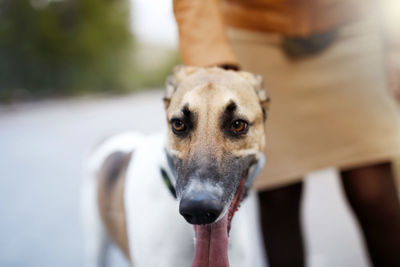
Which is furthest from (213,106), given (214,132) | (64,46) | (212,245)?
(64,46)

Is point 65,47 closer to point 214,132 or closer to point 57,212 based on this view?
point 57,212

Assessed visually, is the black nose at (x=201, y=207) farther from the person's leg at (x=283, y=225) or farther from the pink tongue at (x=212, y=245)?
the person's leg at (x=283, y=225)

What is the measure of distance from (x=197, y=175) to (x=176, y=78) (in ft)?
2.15

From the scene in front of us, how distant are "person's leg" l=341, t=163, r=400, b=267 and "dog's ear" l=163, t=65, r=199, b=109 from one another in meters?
1.27

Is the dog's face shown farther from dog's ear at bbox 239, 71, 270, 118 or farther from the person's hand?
the person's hand

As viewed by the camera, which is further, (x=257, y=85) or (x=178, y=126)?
(x=257, y=85)

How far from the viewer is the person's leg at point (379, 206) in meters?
2.36

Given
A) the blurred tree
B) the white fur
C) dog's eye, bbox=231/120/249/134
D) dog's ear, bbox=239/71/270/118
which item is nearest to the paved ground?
the white fur

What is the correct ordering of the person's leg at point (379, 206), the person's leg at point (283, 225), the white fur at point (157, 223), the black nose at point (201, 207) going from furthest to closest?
the person's leg at point (283, 225) → the person's leg at point (379, 206) → the white fur at point (157, 223) → the black nose at point (201, 207)

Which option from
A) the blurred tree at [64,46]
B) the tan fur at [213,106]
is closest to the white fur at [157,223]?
the tan fur at [213,106]

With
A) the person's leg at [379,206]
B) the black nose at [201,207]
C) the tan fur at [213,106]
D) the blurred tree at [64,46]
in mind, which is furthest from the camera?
the blurred tree at [64,46]

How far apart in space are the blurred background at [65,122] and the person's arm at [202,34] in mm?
2305

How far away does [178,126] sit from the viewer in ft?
6.04

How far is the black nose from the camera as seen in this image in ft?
4.84
